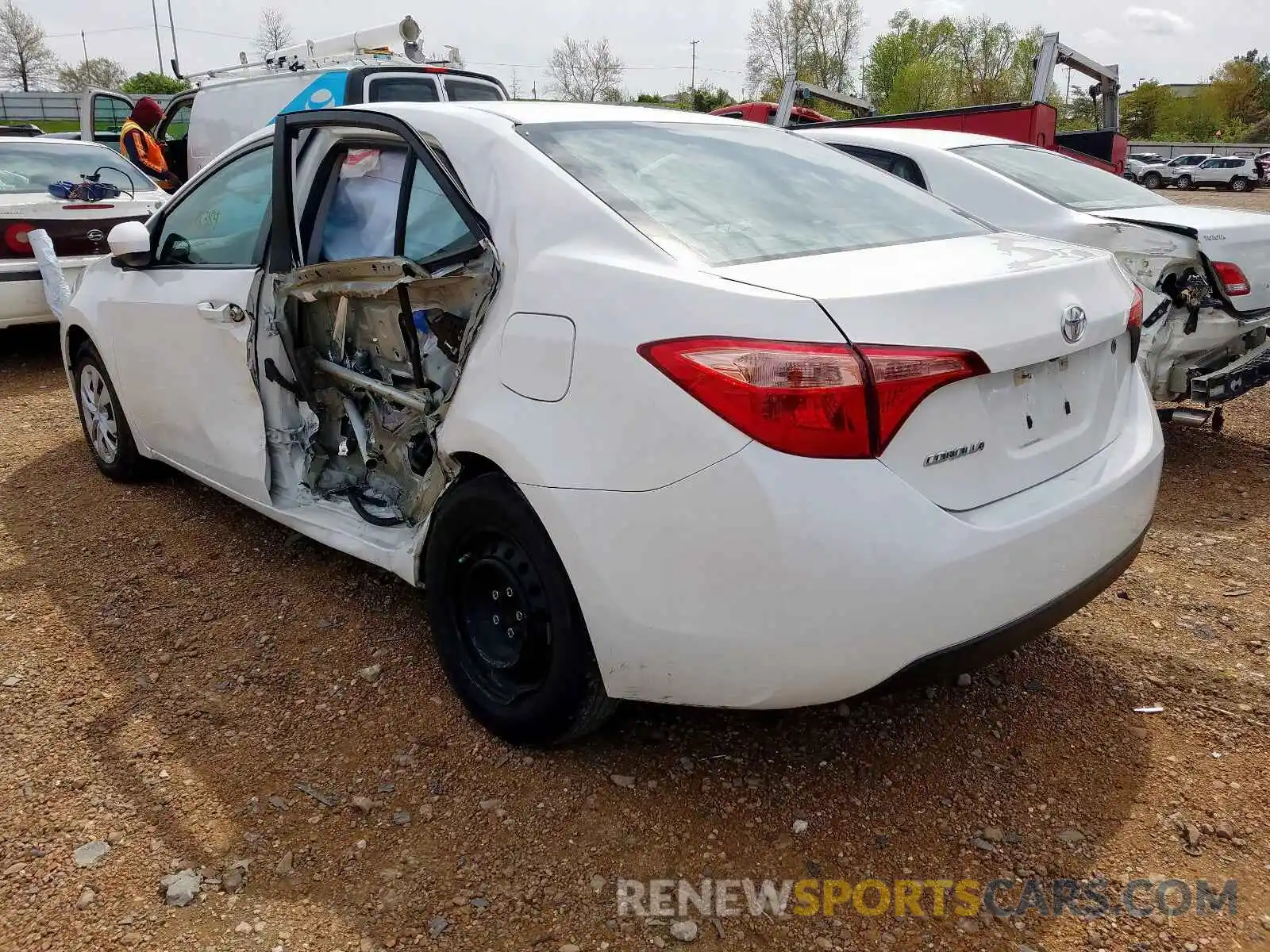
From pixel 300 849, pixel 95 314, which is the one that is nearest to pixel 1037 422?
pixel 300 849

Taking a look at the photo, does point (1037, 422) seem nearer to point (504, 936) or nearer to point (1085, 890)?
point (1085, 890)

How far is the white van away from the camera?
8.67 m

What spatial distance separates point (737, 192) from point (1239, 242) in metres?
Result: 3.35

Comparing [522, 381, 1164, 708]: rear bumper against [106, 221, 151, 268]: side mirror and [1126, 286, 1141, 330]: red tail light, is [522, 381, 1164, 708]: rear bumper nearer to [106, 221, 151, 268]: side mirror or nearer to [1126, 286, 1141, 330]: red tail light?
[1126, 286, 1141, 330]: red tail light

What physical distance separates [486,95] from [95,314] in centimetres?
644

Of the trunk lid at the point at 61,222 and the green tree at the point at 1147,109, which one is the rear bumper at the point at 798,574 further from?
the green tree at the point at 1147,109

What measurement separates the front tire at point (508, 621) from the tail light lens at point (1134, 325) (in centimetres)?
160

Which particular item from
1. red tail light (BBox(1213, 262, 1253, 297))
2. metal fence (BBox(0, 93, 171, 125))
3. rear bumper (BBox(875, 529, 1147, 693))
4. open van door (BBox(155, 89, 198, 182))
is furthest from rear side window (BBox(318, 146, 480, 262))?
metal fence (BBox(0, 93, 171, 125))

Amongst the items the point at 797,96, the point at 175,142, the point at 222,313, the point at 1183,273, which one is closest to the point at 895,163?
the point at 1183,273

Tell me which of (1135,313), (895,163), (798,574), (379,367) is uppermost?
(895,163)

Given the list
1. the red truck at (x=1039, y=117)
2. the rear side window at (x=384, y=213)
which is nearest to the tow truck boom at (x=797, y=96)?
the red truck at (x=1039, y=117)

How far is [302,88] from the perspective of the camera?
30.6 ft

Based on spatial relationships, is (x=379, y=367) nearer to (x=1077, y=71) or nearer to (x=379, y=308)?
(x=379, y=308)

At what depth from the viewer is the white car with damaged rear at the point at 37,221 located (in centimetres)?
639
